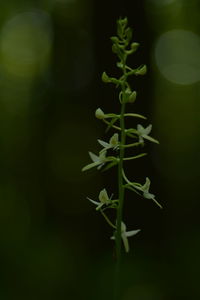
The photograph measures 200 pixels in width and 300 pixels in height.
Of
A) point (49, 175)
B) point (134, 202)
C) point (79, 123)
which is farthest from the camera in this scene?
point (49, 175)

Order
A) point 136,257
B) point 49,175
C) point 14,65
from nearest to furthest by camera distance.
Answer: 1. point 136,257
2. point 49,175
3. point 14,65

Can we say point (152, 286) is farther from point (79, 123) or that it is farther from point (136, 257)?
point (79, 123)

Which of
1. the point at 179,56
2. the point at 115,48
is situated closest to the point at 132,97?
the point at 115,48

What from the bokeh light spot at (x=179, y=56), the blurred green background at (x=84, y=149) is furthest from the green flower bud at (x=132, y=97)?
the bokeh light spot at (x=179, y=56)

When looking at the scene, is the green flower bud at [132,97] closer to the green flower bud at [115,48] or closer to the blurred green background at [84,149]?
the green flower bud at [115,48]

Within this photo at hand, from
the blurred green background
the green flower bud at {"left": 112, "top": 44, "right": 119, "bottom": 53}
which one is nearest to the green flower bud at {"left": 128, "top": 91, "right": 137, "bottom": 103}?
the green flower bud at {"left": 112, "top": 44, "right": 119, "bottom": 53}

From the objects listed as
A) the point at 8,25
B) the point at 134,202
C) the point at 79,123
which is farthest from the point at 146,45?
the point at 8,25

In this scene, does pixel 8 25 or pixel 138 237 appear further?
pixel 8 25

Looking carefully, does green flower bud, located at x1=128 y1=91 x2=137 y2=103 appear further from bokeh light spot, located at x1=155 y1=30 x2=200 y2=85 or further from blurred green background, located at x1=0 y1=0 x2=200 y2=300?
bokeh light spot, located at x1=155 y1=30 x2=200 y2=85
